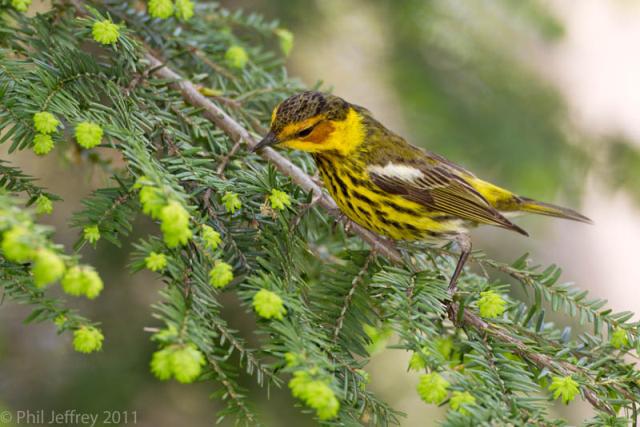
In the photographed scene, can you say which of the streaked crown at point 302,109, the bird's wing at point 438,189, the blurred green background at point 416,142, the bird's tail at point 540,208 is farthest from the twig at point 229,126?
the bird's tail at point 540,208

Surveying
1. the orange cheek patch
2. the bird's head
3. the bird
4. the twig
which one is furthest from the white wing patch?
the twig

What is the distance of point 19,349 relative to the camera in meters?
3.04

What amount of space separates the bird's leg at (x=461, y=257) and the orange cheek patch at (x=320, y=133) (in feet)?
2.23

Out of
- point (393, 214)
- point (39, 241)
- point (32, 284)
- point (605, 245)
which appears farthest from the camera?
point (605, 245)

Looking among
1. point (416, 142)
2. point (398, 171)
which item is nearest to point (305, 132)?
point (398, 171)

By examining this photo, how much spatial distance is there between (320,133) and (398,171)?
0.44 m

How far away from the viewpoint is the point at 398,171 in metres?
2.95

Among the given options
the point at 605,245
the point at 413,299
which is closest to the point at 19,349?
the point at 413,299

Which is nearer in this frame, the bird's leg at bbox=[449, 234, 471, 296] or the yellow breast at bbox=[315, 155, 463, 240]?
the bird's leg at bbox=[449, 234, 471, 296]

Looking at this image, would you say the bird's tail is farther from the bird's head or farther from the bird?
the bird's head

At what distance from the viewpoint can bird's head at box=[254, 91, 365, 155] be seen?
7.82 feet

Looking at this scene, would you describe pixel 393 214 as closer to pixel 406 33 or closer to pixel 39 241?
pixel 406 33

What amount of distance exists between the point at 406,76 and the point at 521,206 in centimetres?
85

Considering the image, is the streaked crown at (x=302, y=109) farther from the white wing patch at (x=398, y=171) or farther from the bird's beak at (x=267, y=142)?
the white wing patch at (x=398, y=171)
